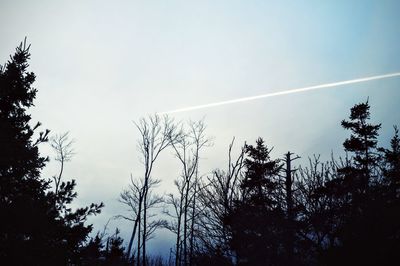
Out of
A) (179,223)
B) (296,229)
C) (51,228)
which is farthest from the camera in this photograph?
(179,223)

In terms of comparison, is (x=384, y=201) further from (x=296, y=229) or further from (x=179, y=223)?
(x=179, y=223)

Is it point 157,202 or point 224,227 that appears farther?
point 157,202

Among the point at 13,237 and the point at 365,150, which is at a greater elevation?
the point at 365,150

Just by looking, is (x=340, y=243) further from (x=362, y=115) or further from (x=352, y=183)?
(x=362, y=115)

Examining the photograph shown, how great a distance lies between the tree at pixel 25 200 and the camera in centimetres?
749

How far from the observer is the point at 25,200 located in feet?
25.3

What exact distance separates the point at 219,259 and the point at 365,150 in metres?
17.0

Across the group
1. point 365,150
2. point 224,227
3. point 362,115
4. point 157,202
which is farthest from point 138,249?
point 362,115

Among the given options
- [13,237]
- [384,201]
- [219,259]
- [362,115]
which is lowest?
[219,259]

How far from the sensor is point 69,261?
8.38 meters

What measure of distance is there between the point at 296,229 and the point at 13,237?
26.9 ft

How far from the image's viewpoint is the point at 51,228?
813cm

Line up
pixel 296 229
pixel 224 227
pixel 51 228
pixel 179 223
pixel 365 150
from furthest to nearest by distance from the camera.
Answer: pixel 179 223 < pixel 365 150 < pixel 224 227 < pixel 296 229 < pixel 51 228

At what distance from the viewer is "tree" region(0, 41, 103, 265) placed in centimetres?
749
